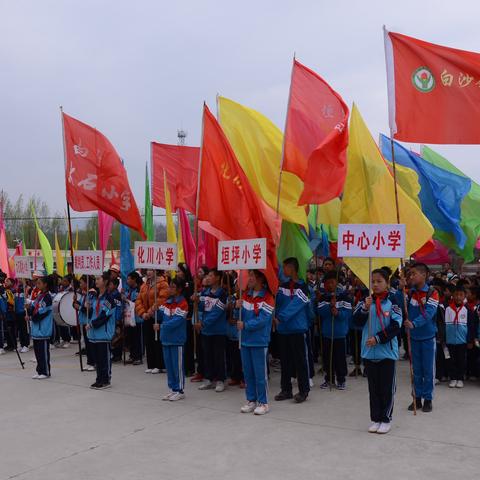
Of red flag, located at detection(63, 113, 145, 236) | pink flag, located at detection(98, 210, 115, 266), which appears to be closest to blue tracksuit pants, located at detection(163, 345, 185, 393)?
red flag, located at detection(63, 113, 145, 236)

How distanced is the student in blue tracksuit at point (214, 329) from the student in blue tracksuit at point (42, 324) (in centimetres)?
261

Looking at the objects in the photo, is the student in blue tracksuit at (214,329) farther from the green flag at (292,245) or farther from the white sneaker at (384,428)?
the white sneaker at (384,428)

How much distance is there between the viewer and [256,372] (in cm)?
690

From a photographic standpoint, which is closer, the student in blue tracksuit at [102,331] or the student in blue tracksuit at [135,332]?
the student in blue tracksuit at [102,331]

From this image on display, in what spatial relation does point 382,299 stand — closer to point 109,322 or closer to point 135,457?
point 135,457

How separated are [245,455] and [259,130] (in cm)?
525

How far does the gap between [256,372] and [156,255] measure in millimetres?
2448

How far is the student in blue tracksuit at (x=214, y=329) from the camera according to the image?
817 centimetres

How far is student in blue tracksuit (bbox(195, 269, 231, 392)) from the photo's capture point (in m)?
8.17

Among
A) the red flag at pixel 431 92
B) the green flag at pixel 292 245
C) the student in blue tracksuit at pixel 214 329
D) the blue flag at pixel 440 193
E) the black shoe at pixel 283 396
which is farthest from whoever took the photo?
the blue flag at pixel 440 193

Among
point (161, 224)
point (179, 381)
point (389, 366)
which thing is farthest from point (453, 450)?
point (161, 224)

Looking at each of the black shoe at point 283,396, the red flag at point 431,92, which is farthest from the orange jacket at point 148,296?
the red flag at point 431,92

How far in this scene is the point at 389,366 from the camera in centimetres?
604


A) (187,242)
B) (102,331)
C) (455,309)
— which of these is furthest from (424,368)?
(187,242)
